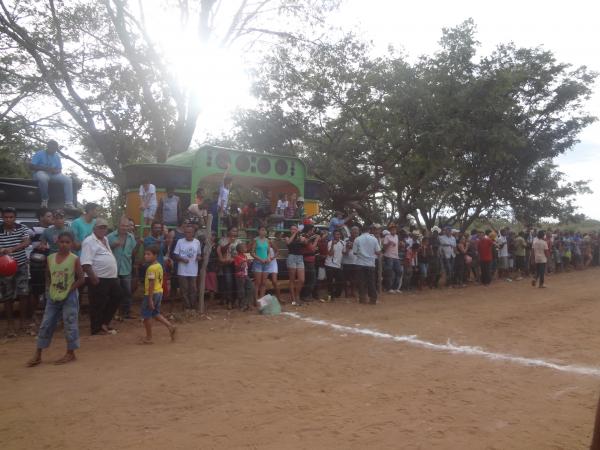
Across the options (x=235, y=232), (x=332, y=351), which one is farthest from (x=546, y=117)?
(x=332, y=351)

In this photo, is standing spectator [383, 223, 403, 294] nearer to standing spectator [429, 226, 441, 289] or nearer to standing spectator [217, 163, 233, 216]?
standing spectator [429, 226, 441, 289]

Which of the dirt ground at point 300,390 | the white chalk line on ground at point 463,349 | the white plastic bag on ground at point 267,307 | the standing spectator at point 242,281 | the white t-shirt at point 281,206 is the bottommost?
the dirt ground at point 300,390

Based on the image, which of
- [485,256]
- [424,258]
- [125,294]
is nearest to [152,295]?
[125,294]

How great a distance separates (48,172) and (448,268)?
1038 centimetres

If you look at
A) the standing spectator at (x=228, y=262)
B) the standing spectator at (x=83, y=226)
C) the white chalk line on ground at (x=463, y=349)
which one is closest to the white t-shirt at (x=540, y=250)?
the white chalk line on ground at (x=463, y=349)

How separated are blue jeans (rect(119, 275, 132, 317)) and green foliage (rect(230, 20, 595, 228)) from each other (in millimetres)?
9413

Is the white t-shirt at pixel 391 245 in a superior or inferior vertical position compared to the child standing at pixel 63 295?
superior

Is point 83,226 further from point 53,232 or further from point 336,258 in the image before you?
point 336,258

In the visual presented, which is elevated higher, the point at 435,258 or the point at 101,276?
the point at 435,258

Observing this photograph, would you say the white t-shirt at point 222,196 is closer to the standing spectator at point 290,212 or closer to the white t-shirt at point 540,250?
the standing spectator at point 290,212

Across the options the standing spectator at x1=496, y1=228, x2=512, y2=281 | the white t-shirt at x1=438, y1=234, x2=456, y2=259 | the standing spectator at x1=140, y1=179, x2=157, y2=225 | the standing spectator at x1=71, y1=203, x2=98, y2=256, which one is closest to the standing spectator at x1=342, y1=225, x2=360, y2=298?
the white t-shirt at x1=438, y1=234, x2=456, y2=259

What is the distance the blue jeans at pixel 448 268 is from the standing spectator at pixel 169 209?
766 cm

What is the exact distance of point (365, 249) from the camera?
34.6 feet

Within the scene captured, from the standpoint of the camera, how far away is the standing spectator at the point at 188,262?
A: 8.57 metres
